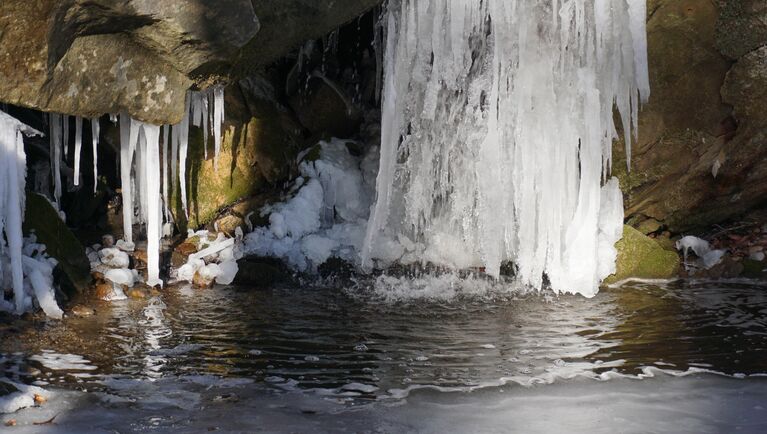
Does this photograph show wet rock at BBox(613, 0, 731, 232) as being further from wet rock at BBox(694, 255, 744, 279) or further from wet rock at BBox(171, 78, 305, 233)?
wet rock at BBox(171, 78, 305, 233)

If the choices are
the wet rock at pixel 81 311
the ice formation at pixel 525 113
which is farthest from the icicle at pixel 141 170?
the ice formation at pixel 525 113

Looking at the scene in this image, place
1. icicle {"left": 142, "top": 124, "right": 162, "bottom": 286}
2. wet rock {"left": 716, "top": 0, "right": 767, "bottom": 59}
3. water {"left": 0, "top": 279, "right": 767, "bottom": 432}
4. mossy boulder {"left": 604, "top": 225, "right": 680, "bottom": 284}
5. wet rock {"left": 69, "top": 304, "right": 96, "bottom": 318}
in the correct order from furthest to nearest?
mossy boulder {"left": 604, "top": 225, "right": 680, "bottom": 284}
wet rock {"left": 716, "top": 0, "right": 767, "bottom": 59}
icicle {"left": 142, "top": 124, "right": 162, "bottom": 286}
wet rock {"left": 69, "top": 304, "right": 96, "bottom": 318}
water {"left": 0, "top": 279, "right": 767, "bottom": 432}

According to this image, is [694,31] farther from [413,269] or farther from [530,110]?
[413,269]

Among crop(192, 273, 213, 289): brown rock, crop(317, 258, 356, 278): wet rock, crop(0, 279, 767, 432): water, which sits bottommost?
crop(0, 279, 767, 432): water

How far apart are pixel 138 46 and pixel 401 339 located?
3.02m

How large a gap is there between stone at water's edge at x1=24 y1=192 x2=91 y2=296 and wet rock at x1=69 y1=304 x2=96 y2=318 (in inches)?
17.5

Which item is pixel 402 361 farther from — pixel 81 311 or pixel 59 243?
pixel 59 243

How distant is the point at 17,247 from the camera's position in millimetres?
6309

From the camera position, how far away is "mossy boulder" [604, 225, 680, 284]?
28.3 ft

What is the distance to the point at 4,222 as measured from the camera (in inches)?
262

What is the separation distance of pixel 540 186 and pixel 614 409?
388cm

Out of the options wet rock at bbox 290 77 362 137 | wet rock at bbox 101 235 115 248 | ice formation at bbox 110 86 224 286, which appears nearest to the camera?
ice formation at bbox 110 86 224 286

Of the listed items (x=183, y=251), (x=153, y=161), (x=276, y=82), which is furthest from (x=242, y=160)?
(x=153, y=161)

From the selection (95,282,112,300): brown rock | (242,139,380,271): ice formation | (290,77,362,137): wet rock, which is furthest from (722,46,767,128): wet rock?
(95,282,112,300): brown rock
